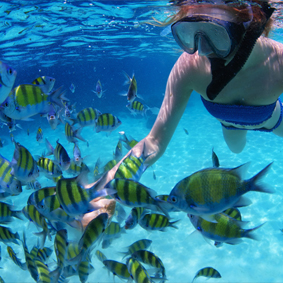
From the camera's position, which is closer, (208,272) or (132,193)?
(132,193)

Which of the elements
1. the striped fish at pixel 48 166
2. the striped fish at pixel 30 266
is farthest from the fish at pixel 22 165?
the striped fish at pixel 30 266

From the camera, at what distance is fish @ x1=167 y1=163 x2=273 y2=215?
1.68 metres

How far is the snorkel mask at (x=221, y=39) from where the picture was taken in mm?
1993

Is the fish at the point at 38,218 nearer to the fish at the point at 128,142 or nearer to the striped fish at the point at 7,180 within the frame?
the striped fish at the point at 7,180

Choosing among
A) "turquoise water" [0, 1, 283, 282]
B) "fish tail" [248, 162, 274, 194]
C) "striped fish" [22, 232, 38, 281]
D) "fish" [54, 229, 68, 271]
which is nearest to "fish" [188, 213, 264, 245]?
"turquoise water" [0, 1, 283, 282]

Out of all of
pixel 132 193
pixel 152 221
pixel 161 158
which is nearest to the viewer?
pixel 132 193

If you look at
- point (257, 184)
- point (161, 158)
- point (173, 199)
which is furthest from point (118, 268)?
point (161, 158)

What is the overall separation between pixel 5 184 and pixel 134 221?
6.39ft

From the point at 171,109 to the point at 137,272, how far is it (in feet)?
7.29

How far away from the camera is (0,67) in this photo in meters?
1.86

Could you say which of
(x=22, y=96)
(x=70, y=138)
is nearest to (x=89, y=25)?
(x=70, y=138)

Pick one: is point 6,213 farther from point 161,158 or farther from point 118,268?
point 161,158

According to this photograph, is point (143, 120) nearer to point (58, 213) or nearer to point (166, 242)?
point (166, 242)

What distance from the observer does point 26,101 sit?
8.86ft
